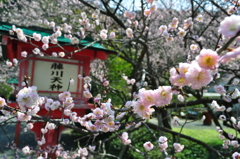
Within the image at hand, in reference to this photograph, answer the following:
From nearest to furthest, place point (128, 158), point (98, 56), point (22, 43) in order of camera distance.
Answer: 1. point (22, 43)
2. point (98, 56)
3. point (128, 158)

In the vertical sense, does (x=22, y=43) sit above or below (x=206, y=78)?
above

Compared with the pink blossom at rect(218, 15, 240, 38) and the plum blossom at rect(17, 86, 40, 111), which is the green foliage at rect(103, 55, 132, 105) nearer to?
the plum blossom at rect(17, 86, 40, 111)

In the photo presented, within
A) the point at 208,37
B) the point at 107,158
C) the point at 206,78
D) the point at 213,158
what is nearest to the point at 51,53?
the point at 206,78

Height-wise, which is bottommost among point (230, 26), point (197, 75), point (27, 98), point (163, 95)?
point (27, 98)

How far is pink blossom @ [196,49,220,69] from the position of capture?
25.8 inches

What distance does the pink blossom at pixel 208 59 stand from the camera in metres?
0.65

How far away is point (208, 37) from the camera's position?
7.12 metres

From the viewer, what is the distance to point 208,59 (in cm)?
67

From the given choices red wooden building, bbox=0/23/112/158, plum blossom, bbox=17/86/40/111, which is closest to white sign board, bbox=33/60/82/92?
red wooden building, bbox=0/23/112/158

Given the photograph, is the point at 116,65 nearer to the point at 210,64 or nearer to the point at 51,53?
the point at 51,53

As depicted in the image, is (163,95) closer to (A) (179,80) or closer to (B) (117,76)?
(A) (179,80)

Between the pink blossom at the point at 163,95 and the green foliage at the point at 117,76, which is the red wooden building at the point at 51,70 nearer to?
the pink blossom at the point at 163,95

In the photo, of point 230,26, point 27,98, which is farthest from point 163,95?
point 27,98

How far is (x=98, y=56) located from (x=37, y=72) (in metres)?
1.03
